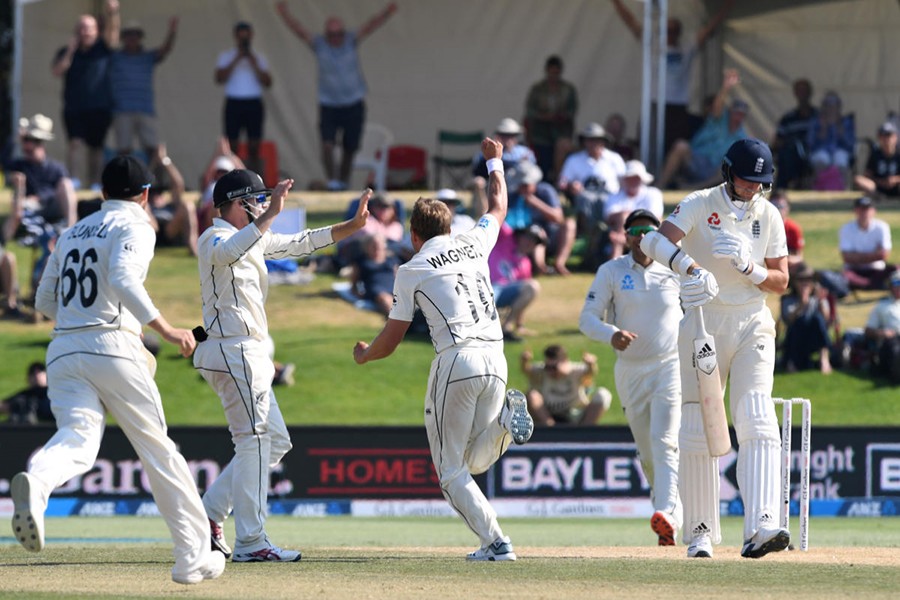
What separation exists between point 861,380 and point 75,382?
12.1 metres

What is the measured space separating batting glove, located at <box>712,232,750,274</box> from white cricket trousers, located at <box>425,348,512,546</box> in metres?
1.32

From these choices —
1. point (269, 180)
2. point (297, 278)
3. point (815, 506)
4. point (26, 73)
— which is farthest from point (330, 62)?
point (815, 506)

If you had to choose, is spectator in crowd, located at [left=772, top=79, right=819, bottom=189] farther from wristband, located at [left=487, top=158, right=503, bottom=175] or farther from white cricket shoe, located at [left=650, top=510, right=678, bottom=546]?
wristband, located at [left=487, top=158, right=503, bottom=175]

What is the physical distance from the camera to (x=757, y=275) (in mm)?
8328

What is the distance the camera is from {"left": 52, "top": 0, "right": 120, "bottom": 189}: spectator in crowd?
2123cm

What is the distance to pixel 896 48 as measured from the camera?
2388cm

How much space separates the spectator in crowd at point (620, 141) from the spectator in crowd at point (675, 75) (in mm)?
529

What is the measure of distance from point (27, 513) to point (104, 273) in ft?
3.71

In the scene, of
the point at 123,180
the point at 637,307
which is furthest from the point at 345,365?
the point at 123,180

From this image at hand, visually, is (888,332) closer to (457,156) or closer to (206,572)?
(457,156)

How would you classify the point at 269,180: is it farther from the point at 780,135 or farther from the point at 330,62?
the point at 780,135

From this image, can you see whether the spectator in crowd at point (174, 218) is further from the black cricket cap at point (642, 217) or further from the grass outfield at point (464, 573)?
the black cricket cap at point (642, 217)

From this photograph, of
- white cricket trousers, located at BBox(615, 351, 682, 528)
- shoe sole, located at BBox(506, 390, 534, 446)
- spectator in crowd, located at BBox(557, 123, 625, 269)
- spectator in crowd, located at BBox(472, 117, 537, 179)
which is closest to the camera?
shoe sole, located at BBox(506, 390, 534, 446)

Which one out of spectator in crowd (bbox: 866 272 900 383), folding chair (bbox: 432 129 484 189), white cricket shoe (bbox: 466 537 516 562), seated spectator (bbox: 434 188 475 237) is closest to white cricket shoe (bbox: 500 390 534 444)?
white cricket shoe (bbox: 466 537 516 562)
